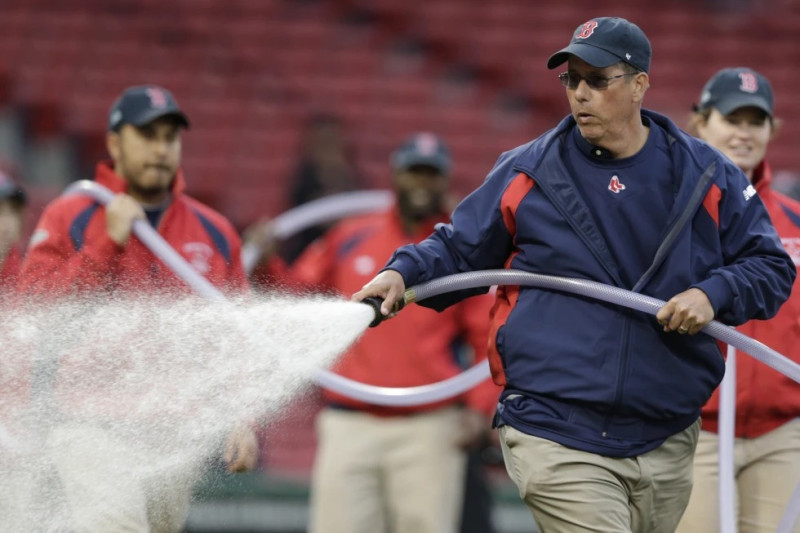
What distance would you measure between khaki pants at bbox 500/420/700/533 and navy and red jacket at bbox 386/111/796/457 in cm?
5

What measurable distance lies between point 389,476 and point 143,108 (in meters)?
2.40

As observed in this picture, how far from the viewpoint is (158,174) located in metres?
6.13

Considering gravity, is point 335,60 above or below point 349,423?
above

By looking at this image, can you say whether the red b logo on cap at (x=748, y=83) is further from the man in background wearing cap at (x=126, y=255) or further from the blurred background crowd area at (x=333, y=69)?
the blurred background crowd area at (x=333, y=69)

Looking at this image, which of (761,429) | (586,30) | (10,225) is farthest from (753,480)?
(10,225)

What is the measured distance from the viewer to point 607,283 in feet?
14.9

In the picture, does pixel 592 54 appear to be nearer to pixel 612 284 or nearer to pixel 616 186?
pixel 616 186

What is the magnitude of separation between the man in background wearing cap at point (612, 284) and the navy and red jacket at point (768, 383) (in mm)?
826

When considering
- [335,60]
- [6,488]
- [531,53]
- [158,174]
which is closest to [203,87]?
[335,60]

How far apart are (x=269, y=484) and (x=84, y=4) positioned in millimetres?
5530

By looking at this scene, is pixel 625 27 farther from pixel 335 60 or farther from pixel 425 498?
pixel 335 60

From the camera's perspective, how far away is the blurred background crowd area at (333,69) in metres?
12.1

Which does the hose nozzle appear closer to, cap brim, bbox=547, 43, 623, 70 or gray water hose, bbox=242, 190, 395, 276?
cap brim, bbox=547, 43, 623, 70

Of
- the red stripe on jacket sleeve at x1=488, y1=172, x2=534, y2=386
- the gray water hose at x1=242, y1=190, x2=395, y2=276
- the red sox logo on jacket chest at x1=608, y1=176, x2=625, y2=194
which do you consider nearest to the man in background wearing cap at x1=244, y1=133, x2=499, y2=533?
the gray water hose at x1=242, y1=190, x2=395, y2=276
